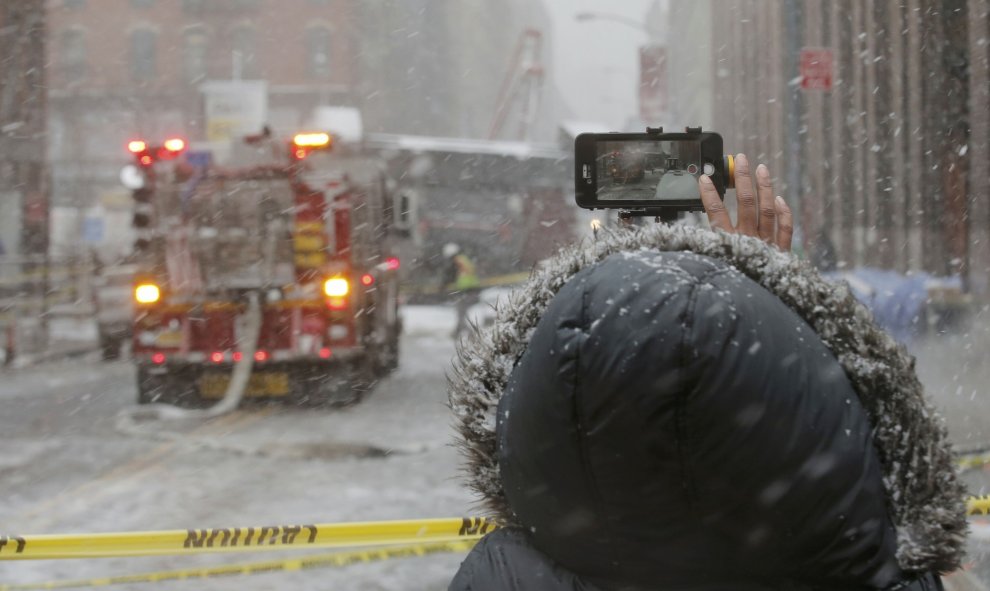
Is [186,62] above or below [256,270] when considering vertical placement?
above

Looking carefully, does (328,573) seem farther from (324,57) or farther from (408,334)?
(324,57)

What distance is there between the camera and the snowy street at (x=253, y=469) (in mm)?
5043

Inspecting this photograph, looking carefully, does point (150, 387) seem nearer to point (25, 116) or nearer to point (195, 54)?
point (25, 116)

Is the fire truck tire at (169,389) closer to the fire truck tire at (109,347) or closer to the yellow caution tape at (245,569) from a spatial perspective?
the fire truck tire at (109,347)

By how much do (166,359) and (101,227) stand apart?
2071cm

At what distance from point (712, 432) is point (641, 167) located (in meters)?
0.81

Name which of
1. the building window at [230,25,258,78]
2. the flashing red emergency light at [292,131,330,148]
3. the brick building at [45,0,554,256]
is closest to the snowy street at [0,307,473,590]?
the flashing red emergency light at [292,131,330,148]

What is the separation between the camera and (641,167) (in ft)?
6.10

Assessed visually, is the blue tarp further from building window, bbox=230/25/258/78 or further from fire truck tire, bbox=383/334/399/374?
building window, bbox=230/25/258/78

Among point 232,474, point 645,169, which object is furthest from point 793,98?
point 645,169

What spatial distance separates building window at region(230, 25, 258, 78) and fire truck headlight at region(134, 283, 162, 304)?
48.4m

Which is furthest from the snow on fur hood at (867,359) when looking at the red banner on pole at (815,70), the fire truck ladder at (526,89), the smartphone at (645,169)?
the fire truck ladder at (526,89)

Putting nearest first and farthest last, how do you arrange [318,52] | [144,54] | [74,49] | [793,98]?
[793,98]
[318,52]
[144,54]
[74,49]

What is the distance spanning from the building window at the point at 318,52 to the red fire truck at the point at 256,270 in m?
46.7
